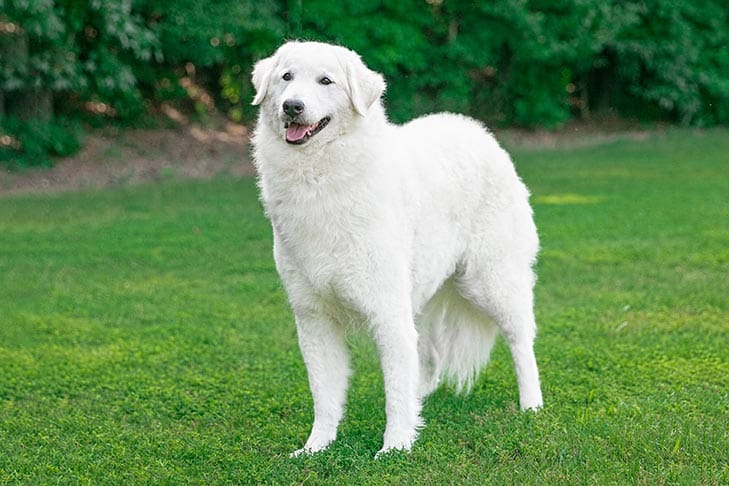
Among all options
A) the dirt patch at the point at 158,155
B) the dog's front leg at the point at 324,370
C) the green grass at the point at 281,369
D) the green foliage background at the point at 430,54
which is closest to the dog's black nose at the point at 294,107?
the dog's front leg at the point at 324,370

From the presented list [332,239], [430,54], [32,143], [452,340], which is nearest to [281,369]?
[452,340]

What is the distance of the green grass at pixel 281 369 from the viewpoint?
3955mm

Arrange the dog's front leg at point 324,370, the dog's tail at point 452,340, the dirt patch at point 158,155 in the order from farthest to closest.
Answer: the dirt patch at point 158,155 < the dog's tail at point 452,340 < the dog's front leg at point 324,370

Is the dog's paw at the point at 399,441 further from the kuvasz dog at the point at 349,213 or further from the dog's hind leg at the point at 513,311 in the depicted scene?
the dog's hind leg at the point at 513,311

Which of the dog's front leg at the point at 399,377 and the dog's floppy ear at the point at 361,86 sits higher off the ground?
the dog's floppy ear at the point at 361,86

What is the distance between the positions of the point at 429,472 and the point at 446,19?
17.1 m

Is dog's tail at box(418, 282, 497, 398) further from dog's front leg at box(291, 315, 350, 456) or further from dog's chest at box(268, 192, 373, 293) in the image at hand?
dog's chest at box(268, 192, 373, 293)

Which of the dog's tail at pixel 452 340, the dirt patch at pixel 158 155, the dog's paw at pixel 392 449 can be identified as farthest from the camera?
the dirt patch at pixel 158 155

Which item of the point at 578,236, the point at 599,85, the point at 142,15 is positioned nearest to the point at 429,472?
the point at 578,236

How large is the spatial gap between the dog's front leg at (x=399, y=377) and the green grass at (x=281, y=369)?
96 mm

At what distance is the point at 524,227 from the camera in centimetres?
483

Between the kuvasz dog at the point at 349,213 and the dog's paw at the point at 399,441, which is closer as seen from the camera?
the kuvasz dog at the point at 349,213

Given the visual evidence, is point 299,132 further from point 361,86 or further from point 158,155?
point 158,155

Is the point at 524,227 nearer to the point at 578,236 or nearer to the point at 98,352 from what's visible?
the point at 98,352
